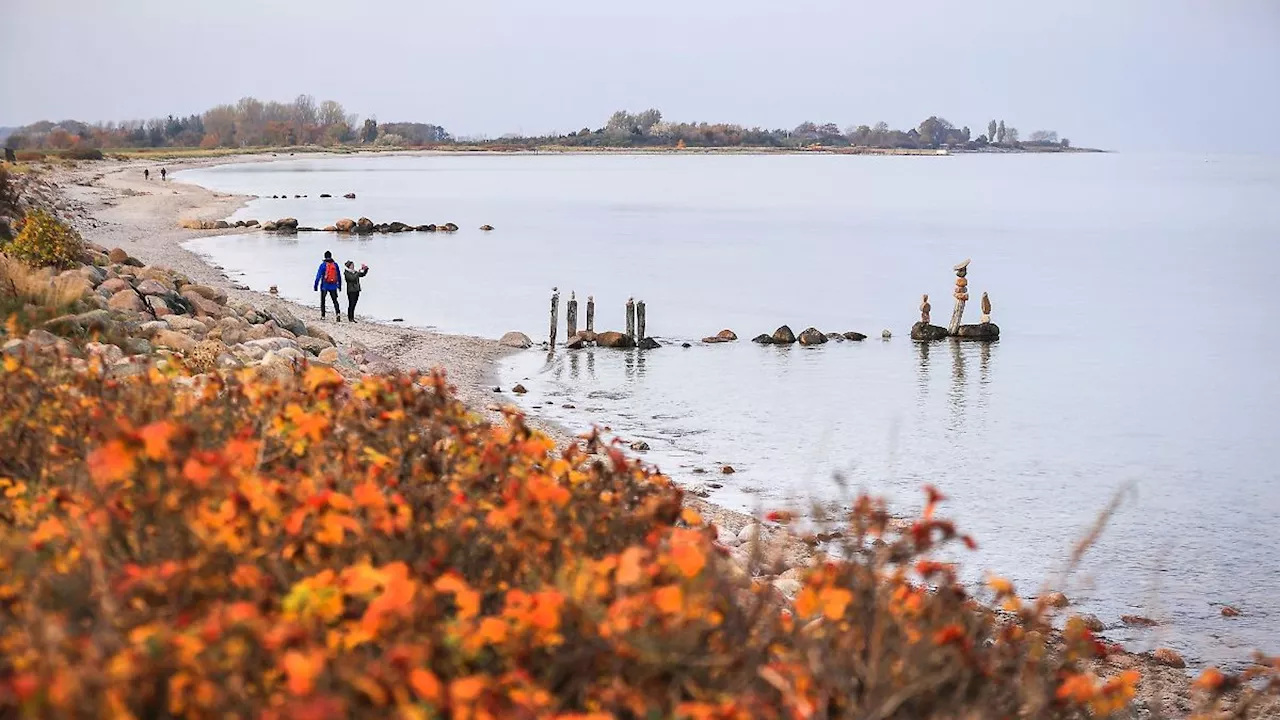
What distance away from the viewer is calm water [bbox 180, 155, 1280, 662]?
16.1m

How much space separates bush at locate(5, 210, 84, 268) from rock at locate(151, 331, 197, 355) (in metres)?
3.58

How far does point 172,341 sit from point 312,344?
630cm

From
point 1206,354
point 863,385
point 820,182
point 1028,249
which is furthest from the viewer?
point 820,182

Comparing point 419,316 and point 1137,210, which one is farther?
point 1137,210

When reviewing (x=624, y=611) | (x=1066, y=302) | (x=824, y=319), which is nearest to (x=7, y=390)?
(x=624, y=611)

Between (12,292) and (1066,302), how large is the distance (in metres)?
36.1

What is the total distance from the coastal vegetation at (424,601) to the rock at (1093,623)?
25.7 ft

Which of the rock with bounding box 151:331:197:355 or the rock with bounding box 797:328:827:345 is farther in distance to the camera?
the rock with bounding box 797:328:827:345

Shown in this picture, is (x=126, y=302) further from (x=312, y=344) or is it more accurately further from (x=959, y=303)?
(x=959, y=303)

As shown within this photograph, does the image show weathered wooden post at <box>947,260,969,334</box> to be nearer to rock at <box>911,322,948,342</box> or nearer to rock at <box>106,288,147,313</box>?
rock at <box>911,322,948,342</box>

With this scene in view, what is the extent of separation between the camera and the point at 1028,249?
62250 mm

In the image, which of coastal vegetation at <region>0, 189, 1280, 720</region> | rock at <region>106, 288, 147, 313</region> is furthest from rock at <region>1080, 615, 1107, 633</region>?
rock at <region>106, 288, 147, 313</region>

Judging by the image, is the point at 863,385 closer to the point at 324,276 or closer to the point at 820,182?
the point at 324,276

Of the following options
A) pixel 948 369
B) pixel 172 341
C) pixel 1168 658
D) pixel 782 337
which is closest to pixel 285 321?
pixel 172 341
